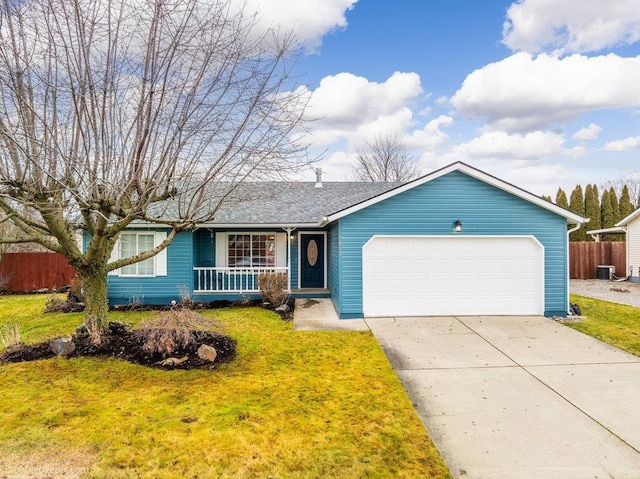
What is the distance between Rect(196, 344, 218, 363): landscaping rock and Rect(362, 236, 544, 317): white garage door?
472 cm

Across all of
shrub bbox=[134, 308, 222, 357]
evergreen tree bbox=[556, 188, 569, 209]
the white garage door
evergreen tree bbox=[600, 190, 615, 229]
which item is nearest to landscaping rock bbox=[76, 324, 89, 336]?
shrub bbox=[134, 308, 222, 357]

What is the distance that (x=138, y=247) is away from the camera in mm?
11453

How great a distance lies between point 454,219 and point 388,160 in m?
20.7

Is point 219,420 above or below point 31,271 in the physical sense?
below

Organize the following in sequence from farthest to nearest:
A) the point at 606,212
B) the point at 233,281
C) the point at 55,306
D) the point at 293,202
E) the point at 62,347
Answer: the point at 606,212, the point at 293,202, the point at 233,281, the point at 55,306, the point at 62,347

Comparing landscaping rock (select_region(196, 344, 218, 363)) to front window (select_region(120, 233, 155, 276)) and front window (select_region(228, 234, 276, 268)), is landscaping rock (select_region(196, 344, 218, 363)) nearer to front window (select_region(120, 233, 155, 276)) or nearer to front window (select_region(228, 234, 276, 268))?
front window (select_region(120, 233, 155, 276))

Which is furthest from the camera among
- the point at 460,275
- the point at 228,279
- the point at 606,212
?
the point at 606,212

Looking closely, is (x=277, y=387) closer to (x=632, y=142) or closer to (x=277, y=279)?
(x=277, y=279)

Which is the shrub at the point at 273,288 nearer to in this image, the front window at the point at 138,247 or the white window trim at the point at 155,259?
the white window trim at the point at 155,259

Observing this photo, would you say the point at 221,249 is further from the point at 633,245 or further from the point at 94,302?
the point at 633,245

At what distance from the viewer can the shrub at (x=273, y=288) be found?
35.2ft

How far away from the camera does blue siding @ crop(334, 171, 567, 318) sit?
9297 millimetres

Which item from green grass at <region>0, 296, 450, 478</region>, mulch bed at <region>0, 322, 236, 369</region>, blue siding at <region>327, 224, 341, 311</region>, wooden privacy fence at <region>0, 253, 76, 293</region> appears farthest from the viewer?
wooden privacy fence at <region>0, 253, 76, 293</region>

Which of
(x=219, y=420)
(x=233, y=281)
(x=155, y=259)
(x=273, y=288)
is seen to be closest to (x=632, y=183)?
(x=273, y=288)
